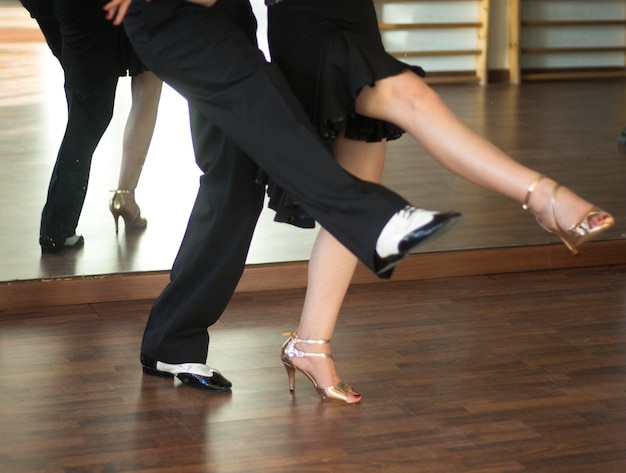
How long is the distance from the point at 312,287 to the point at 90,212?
1.11 metres

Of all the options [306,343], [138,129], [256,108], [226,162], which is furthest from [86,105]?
[256,108]

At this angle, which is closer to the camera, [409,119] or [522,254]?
[409,119]

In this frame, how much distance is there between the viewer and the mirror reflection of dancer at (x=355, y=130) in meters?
2.06

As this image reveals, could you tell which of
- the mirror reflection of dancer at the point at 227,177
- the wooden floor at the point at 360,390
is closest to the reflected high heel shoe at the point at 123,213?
the wooden floor at the point at 360,390

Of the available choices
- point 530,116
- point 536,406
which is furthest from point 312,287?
point 530,116

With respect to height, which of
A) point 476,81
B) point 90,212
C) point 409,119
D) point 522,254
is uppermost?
point 409,119

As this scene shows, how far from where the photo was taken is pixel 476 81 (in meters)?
3.78

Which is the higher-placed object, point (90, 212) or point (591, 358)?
point (90, 212)

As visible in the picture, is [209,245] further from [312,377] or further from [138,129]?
[138,129]

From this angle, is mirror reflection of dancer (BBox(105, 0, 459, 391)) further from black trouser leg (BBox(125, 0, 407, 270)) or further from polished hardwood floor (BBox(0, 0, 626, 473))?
polished hardwood floor (BBox(0, 0, 626, 473))

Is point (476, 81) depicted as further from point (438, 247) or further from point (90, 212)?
point (90, 212)

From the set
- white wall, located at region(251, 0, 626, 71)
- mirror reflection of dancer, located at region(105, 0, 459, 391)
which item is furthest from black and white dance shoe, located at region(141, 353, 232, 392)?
white wall, located at region(251, 0, 626, 71)

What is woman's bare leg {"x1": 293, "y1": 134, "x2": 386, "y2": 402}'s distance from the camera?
2527 mm

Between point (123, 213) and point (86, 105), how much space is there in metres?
0.38
